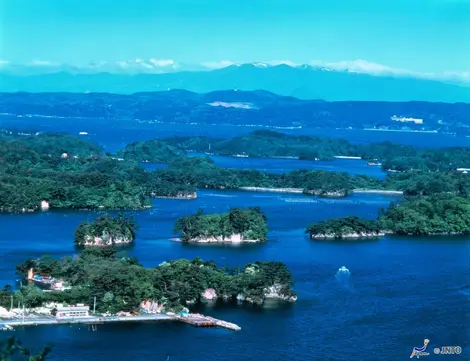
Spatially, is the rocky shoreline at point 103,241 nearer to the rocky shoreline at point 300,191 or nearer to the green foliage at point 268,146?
the rocky shoreline at point 300,191

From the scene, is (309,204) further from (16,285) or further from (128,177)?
(16,285)

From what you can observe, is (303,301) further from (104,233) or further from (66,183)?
(66,183)

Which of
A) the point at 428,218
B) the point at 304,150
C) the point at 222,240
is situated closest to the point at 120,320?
the point at 222,240

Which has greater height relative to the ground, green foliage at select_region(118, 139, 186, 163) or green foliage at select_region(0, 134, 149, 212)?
green foliage at select_region(118, 139, 186, 163)

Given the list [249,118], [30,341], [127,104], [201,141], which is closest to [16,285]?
[30,341]

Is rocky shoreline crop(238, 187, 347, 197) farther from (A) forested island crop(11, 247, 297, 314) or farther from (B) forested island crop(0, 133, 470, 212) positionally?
(A) forested island crop(11, 247, 297, 314)

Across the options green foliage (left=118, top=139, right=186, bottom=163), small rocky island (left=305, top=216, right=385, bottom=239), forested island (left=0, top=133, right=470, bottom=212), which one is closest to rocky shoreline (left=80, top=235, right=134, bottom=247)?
small rocky island (left=305, top=216, right=385, bottom=239)
